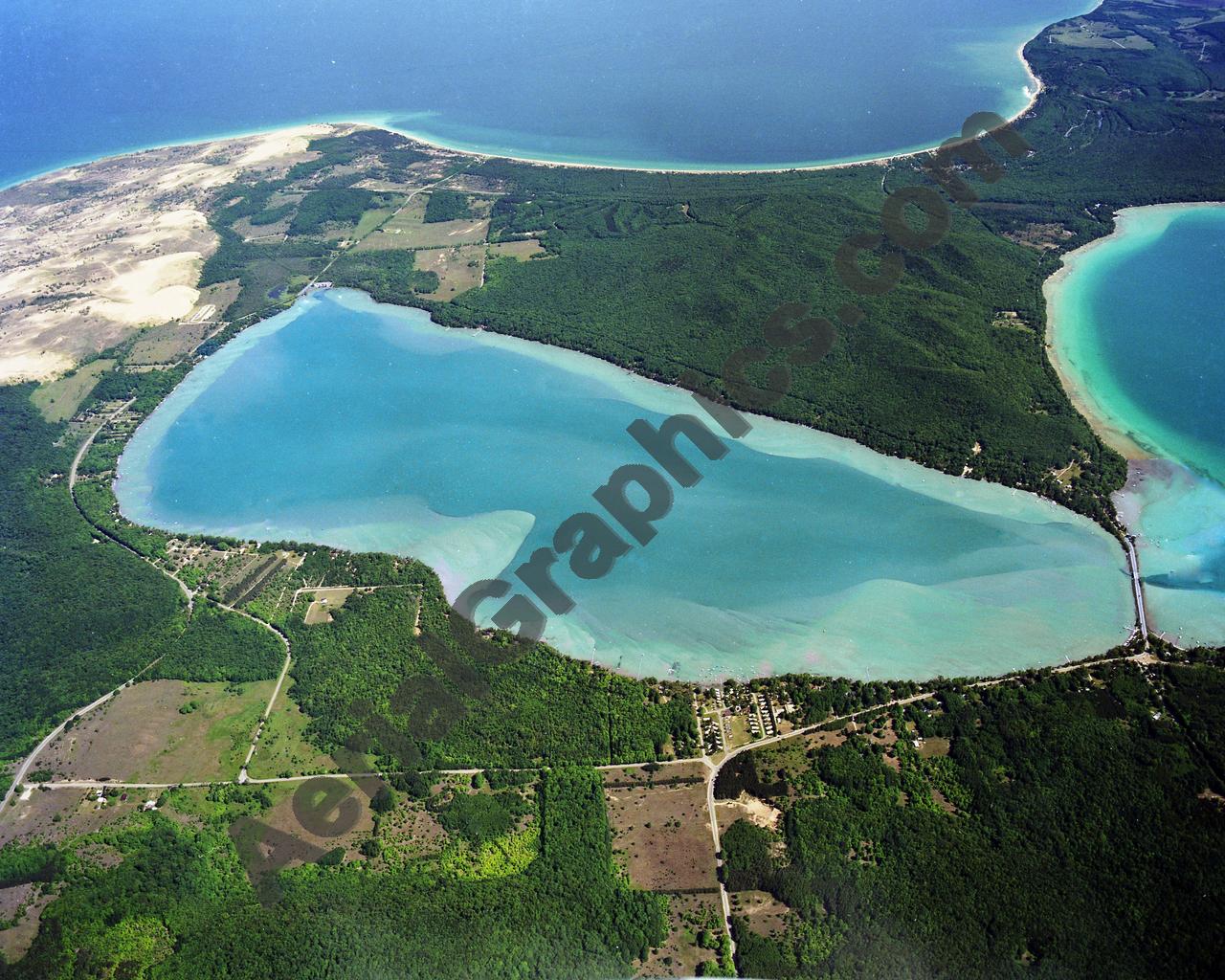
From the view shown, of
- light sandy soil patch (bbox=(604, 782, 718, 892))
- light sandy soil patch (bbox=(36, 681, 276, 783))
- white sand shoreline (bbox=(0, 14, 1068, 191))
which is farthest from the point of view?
white sand shoreline (bbox=(0, 14, 1068, 191))

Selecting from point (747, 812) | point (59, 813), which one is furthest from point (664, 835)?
point (59, 813)

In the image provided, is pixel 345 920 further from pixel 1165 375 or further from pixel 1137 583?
pixel 1165 375

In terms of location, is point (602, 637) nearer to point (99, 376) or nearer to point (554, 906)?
point (554, 906)

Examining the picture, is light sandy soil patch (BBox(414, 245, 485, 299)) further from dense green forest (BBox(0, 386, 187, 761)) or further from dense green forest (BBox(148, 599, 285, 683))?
dense green forest (BBox(148, 599, 285, 683))

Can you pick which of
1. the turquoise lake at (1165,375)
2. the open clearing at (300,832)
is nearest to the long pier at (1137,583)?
the turquoise lake at (1165,375)

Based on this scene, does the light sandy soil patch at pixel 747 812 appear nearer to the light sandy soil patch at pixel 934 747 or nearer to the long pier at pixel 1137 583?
the light sandy soil patch at pixel 934 747

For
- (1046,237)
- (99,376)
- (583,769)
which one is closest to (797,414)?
(583,769)

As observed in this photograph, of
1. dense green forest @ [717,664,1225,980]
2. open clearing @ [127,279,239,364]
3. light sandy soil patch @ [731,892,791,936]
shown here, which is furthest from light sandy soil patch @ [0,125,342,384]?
dense green forest @ [717,664,1225,980]
